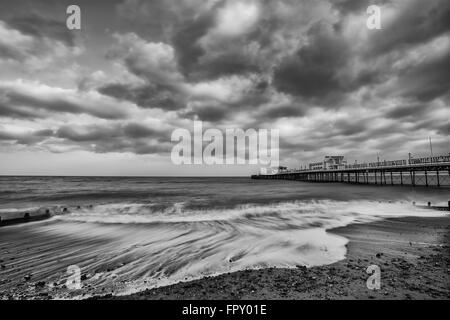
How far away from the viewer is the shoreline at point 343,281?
526cm

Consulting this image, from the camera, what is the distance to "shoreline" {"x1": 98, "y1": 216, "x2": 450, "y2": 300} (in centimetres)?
526

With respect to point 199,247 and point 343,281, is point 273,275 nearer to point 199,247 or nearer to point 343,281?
point 343,281

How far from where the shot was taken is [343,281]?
5.89 meters

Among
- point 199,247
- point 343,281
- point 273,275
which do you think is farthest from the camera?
point 199,247

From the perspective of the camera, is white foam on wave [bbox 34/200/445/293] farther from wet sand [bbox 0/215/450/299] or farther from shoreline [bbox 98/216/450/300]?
shoreline [bbox 98/216/450/300]

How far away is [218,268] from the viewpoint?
734cm

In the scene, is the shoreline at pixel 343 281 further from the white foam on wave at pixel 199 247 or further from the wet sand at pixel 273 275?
the white foam on wave at pixel 199 247

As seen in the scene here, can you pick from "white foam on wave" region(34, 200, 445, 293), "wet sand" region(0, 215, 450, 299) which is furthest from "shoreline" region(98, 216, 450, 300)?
"white foam on wave" region(34, 200, 445, 293)

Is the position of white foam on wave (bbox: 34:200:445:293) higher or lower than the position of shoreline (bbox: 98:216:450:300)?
lower

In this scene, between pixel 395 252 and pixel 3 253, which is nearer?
pixel 395 252

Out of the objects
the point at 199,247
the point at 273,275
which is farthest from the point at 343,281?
the point at 199,247
